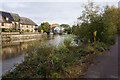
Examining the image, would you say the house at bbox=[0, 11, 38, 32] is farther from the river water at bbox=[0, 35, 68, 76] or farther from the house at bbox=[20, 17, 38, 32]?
the river water at bbox=[0, 35, 68, 76]

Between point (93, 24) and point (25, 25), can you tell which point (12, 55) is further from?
point (25, 25)

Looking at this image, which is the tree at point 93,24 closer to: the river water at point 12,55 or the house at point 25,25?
the river water at point 12,55

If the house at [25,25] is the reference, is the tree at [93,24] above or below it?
below

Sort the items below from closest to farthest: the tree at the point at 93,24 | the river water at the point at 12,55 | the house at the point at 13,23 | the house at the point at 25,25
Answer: the river water at the point at 12,55
the tree at the point at 93,24
the house at the point at 13,23
the house at the point at 25,25

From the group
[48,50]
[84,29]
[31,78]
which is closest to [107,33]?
[84,29]

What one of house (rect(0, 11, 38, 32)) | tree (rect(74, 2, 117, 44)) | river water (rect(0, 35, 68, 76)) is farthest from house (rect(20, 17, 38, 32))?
tree (rect(74, 2, 117, 44))

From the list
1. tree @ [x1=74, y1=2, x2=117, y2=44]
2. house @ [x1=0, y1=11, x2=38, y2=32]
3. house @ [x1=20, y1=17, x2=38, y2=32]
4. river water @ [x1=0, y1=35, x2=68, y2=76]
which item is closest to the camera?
river water @ [x1=0, y1=35, x2=68, y2=76]

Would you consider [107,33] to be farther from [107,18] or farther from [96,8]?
[96,8]

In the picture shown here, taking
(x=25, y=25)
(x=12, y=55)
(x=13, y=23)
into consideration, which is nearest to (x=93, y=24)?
(x=12, y=55)

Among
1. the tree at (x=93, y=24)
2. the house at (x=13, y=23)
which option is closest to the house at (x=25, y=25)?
the house at (x=13, y=23)

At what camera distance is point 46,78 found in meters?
3.61

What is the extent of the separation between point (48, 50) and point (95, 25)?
20.6 feet

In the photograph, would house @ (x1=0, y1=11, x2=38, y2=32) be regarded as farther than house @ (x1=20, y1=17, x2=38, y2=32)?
No

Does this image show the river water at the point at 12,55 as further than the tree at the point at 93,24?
No
